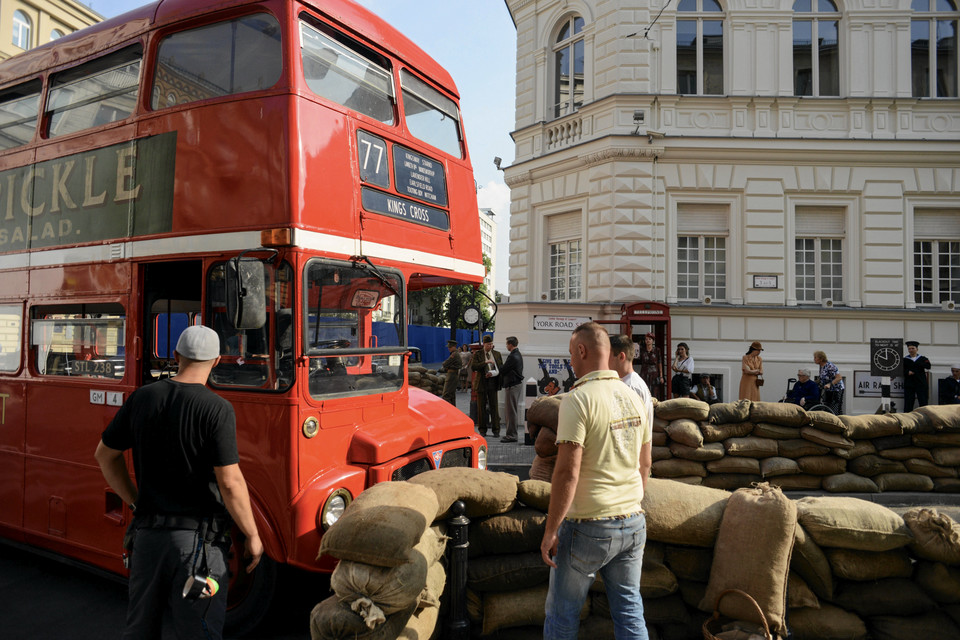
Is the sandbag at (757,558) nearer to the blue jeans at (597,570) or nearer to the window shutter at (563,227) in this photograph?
the blue jeans at (597,570)

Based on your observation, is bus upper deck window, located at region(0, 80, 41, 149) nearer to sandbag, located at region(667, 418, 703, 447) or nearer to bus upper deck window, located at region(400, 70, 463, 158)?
bus upper deck window, located at region(400, 70, 463, 158)

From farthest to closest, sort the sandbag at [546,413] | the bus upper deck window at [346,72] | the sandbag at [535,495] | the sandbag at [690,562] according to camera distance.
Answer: the sandbag at [546,413], the bus upper deck window at [346,72], the sandbag at [535,495], the sandbag at [690,562]

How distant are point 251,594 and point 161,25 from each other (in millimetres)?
4088

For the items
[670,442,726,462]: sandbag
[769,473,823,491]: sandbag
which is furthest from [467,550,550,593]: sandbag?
[769,473,823,491]: sandbag

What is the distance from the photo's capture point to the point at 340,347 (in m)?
4.23

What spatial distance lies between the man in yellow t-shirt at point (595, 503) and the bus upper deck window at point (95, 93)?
4056 mm

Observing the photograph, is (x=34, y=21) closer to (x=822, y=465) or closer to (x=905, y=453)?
(x=822, y=465)

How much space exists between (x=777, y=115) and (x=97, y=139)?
48.2ft

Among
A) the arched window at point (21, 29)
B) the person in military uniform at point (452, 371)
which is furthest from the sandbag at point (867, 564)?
the arched window at point (21, 29)

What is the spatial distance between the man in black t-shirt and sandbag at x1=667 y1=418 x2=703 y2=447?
5.69m

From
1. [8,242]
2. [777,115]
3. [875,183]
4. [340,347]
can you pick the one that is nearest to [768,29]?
[777,115]

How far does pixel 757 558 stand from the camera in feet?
11.2

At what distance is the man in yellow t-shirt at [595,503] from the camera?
2.77m

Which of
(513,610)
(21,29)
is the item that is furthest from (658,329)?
(21,29)
